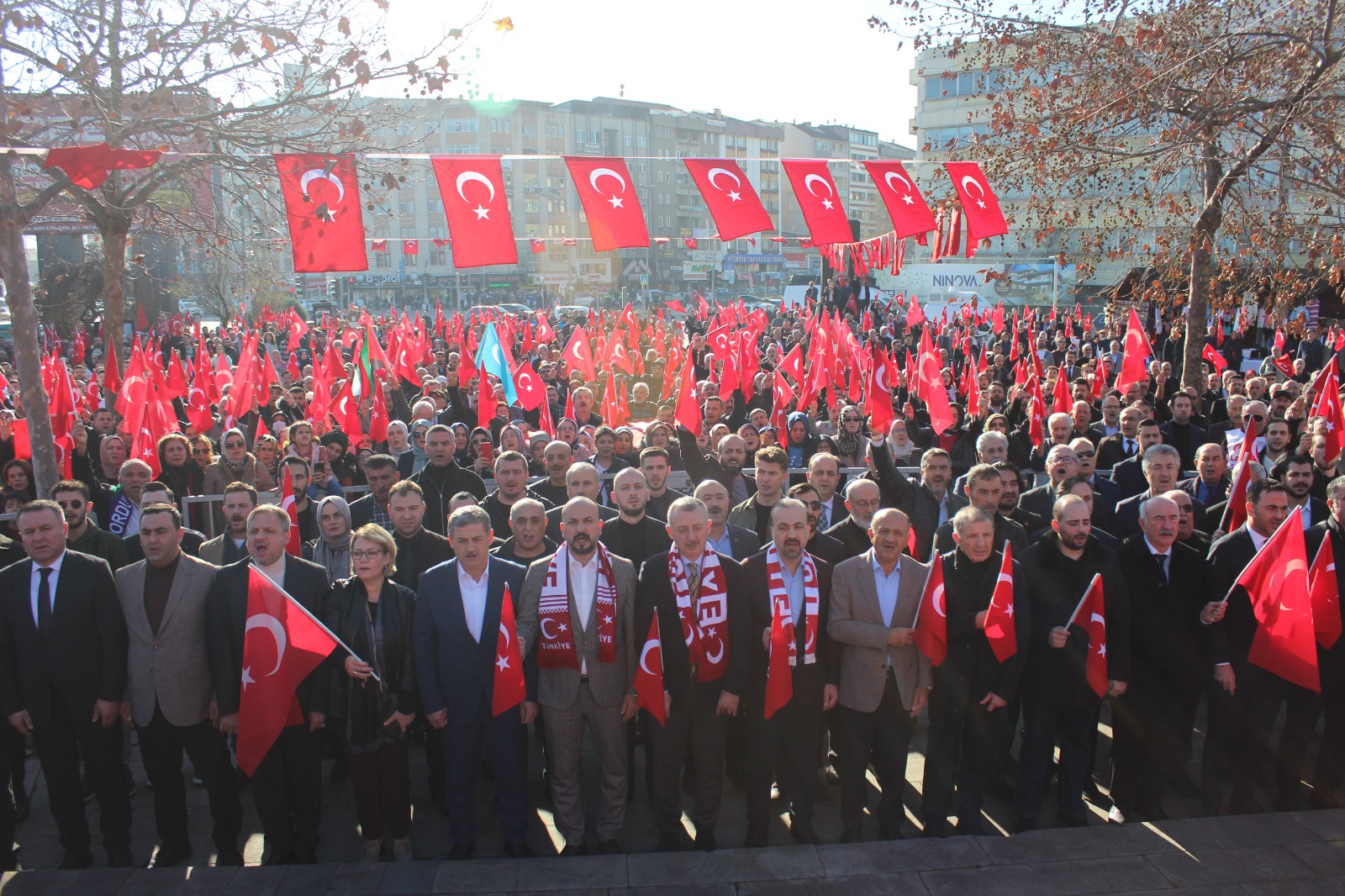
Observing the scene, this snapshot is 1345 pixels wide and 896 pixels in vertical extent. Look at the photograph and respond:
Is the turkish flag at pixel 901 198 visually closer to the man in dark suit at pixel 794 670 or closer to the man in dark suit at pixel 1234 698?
the man in dark suit at pixel 1234 698

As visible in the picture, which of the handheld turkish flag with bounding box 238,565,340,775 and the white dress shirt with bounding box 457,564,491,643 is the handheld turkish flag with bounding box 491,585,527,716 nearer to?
the white dress shirt with bounding box 457,564,491,643

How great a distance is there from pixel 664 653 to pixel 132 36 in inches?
273

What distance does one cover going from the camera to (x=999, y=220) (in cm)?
1016

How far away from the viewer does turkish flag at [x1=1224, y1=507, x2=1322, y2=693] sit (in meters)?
4.63

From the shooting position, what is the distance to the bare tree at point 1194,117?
869 centimetres

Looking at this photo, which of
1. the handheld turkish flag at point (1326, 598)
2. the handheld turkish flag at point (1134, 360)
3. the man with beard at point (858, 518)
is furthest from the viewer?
the handheld turkish flag at point (1134, 360)

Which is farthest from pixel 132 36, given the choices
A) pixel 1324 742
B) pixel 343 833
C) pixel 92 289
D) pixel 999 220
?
pixel 92 289

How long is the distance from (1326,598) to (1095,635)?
1248 mm

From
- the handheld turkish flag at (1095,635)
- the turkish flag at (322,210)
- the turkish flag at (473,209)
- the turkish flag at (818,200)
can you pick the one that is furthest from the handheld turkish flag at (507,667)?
the turkish flag at (818,200)

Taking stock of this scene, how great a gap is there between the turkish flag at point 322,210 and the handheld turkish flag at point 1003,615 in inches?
217

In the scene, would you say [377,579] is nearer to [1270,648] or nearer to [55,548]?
[55,548]

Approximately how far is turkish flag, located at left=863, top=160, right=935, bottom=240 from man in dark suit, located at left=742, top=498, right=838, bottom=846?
588 cm

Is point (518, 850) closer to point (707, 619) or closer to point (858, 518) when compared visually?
point (707, 619)

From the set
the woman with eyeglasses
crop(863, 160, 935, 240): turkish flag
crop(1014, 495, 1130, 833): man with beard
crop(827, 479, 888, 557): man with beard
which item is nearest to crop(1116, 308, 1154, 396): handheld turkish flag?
crop(863, 160, 935, 240): turkish flag
